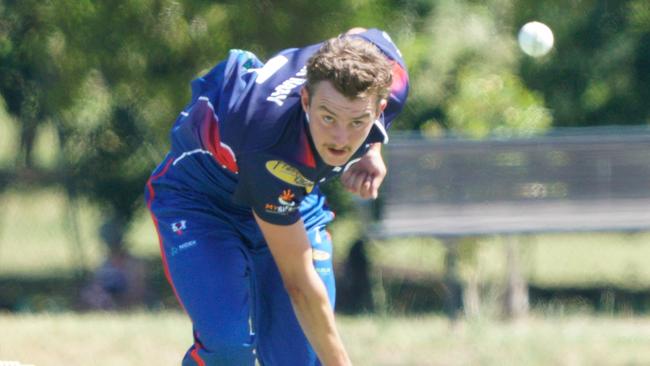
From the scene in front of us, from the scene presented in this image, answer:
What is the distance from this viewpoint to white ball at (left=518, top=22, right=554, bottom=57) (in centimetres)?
923

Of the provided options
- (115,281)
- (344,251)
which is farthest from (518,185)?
(115,281)

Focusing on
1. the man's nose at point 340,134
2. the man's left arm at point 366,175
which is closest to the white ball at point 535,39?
the man's left arm at point 366,175

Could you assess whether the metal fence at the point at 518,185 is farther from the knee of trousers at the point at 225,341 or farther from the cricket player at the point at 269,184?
the knee of trousers at the point at 225,341

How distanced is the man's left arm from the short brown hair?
26.2 inches

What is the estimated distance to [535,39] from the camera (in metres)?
9.20

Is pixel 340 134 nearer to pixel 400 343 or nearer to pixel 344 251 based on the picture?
pixel 400 343

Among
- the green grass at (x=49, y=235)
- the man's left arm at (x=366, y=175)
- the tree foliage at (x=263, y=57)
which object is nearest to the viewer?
the man's left arm at (x=366, y=175)

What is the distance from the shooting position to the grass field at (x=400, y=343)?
6570 mm

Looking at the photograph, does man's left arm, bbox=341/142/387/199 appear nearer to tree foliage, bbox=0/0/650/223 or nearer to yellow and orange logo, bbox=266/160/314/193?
yellow and orange logo, bbox=266/160/314/193

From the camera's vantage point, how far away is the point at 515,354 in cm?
655

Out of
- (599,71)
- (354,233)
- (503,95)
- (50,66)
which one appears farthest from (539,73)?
(50,66)

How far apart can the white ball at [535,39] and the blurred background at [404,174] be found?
1.17ft

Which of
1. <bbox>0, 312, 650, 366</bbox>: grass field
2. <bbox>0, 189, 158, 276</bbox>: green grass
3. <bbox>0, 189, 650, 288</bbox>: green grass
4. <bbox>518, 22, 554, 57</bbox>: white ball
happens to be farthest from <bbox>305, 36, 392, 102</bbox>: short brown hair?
<bbox>0, 189, 158, 276</bbox>: green grass

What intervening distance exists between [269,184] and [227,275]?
0.54 metres
